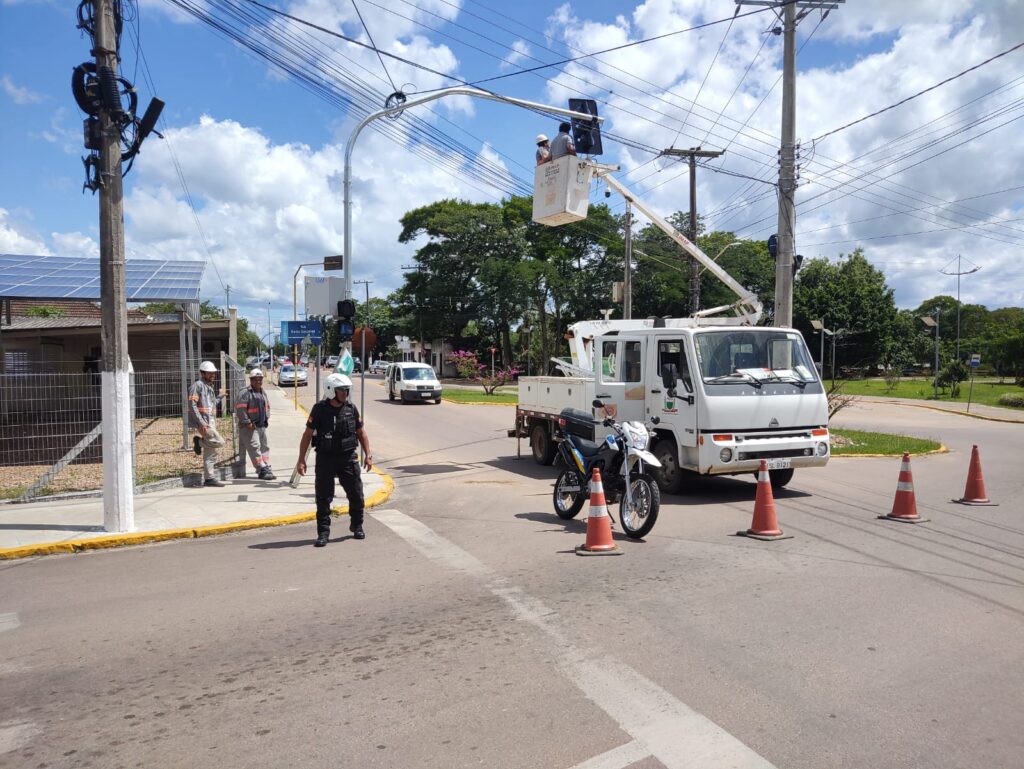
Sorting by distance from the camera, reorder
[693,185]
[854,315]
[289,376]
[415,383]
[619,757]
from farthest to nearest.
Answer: [854,315]
[289,376]
[415,383]
[693,185]
[619,757]

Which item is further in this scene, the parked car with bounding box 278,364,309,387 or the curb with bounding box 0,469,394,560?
the parked car with bounding box 278,364,309,387

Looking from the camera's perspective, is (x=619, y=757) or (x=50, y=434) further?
(x=50, y=434)

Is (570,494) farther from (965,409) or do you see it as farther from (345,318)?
(965,409)

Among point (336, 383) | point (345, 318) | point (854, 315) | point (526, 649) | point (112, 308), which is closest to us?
point (526, 649)

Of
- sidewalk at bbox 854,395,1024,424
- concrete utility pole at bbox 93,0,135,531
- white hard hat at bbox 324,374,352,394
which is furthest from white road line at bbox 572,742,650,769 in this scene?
sidewalk at bbox 854,395,1024,424

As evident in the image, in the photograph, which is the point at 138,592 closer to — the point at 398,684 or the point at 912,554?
the point at 398,684

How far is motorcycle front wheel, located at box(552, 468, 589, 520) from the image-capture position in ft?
28.4

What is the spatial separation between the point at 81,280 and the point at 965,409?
30.6 metres

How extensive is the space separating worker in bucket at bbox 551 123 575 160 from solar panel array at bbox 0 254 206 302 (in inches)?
268

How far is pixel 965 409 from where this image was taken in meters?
30.2

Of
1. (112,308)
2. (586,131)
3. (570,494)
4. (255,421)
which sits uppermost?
(586,131)

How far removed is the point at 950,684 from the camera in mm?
4207

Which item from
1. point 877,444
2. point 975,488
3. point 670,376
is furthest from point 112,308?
point 877,444

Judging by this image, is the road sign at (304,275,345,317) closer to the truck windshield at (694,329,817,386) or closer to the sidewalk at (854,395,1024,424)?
the truck windshield at (694,329,817,386)
